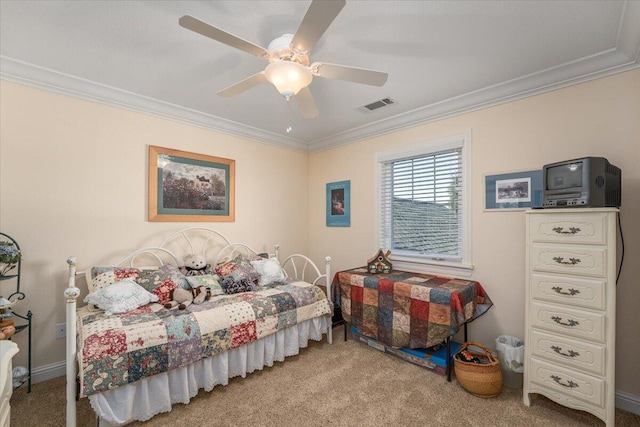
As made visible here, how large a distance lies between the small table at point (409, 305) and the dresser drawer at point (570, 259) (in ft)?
2.06

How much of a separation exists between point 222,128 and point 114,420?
2.84m

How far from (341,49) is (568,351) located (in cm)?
250

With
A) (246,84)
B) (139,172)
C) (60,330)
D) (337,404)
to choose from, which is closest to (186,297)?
(60,330)

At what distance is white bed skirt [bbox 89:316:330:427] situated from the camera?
5.97 ft

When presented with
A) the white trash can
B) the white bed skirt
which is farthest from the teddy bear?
the white trash can

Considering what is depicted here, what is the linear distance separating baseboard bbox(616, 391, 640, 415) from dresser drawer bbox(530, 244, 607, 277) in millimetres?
1016

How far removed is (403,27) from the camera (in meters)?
1.81

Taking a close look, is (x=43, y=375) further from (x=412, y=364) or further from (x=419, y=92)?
(x=419, y=92)

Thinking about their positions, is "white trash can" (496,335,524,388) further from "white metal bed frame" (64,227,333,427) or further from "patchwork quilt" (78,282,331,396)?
"patchwork quilt" (78,282,331,396)

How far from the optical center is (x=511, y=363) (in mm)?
2285

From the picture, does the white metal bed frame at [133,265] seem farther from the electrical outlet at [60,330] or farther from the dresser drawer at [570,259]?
the dresser drawer at [570,259]

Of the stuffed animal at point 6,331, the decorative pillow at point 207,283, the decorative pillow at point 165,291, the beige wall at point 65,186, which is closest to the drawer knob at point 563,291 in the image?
the decorative pillow at point 207,283

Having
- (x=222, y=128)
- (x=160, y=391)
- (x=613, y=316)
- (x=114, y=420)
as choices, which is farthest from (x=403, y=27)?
(x=114, y=420)

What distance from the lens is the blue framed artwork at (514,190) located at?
8.07 feet
